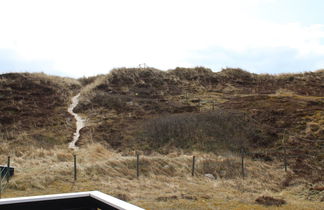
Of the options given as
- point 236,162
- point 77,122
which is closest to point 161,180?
point 236,162

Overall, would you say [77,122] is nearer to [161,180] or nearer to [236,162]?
[161,180]

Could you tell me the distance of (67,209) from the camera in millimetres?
3260

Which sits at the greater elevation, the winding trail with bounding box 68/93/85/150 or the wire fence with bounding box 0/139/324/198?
the winding trail with bounding box 68/93/85/150

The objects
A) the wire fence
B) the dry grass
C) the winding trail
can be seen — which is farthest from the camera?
the winding trail

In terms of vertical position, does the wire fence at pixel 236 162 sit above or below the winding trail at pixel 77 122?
below

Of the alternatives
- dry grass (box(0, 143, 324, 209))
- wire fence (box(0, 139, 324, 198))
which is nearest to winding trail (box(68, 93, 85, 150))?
dry grass (box(0, 143, 324, 209))

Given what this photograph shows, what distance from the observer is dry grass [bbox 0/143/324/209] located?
40.5 ft

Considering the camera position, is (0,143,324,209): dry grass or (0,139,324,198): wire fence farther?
(0,139,324,198): wire fence

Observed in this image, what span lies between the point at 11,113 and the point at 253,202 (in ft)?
87.6

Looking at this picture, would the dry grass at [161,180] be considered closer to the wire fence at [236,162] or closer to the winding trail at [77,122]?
the wire fence at [236,162]

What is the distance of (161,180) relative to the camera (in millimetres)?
15836

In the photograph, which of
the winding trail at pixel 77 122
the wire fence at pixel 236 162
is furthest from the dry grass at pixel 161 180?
the winding trail at pixel 77 122

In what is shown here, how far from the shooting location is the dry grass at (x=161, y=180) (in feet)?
40.5

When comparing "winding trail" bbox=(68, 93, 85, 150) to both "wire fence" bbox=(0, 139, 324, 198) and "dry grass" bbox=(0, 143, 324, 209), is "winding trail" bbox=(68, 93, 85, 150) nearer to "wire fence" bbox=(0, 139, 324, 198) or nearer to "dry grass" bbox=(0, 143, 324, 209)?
"dry grass" bbox=(0, 143, 324, 209)
